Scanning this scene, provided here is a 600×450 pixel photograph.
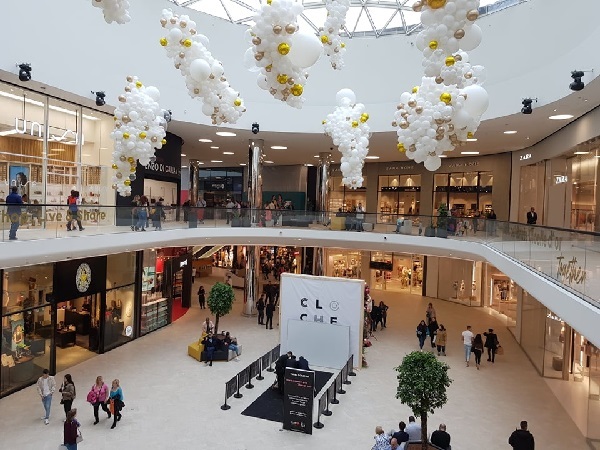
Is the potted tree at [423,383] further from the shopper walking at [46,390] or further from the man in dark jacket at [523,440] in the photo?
the shopper walking at [46,390]

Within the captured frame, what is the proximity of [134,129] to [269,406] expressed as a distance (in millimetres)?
8282

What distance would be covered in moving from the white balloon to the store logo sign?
13210 mm

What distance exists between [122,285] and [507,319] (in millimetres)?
18629

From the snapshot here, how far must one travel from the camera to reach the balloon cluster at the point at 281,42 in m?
4.80

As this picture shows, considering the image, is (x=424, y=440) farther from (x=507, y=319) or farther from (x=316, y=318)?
(x=507, y=319)

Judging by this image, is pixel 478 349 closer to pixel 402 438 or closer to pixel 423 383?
pixel 402 438

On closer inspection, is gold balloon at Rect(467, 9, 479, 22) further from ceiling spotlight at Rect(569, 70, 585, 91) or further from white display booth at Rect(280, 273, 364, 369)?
white display booth at Rect(280, 273, 364, 369)

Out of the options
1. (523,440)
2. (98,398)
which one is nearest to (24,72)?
(98,398)

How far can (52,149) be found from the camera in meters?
16.6

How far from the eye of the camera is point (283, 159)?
116 feet

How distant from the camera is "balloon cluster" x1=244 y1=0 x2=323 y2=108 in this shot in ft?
15.7

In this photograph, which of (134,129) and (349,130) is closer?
(134,129)

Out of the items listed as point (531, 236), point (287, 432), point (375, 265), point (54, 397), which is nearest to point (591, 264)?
point (531, 236)

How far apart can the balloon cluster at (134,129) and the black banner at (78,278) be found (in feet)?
26.8
